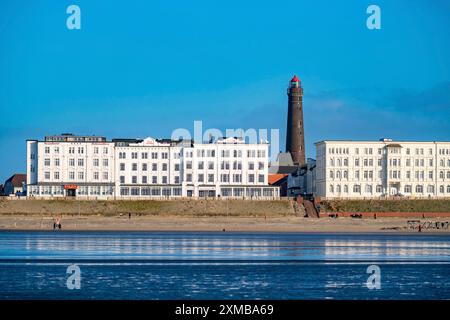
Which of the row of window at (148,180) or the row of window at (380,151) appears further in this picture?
the row of window at (380,151)

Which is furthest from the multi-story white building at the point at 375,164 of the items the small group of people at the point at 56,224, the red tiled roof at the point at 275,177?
the small group of people at the point at 56,224

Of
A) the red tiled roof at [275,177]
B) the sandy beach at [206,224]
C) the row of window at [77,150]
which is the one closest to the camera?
the sandy beach at [206,224]

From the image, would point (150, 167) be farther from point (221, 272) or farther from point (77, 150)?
point (221, 272)

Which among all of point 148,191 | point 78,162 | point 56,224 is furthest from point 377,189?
point 56,224

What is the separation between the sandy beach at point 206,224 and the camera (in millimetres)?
112938

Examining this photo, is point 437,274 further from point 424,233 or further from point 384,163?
point 384,163

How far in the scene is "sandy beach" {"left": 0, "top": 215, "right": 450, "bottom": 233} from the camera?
4446 inches

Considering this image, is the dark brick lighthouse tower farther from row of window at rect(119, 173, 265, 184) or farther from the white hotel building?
row of window at rect(119, 173, 265, 184)

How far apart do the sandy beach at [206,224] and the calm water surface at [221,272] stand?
41587 mm

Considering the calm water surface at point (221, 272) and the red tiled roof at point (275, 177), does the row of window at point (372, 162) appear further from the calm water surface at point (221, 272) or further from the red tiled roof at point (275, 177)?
the calm water surface at point (221, 272)
